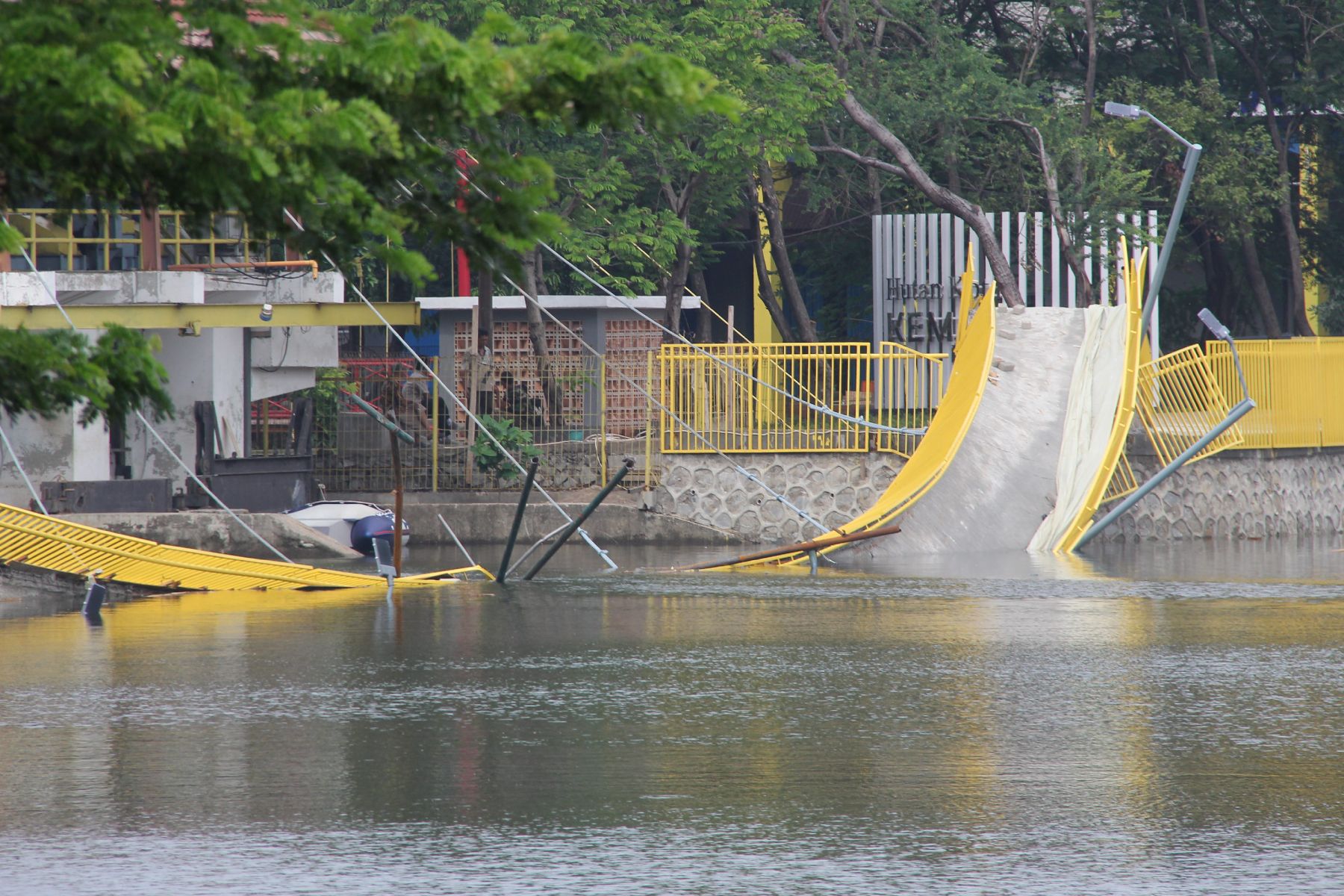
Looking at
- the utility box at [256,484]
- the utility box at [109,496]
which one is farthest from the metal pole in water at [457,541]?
the utility box at [109,496]

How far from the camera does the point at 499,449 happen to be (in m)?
27.1

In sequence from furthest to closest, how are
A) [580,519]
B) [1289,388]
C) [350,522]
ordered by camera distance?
[1289,388] < [350,522] < [580,519]

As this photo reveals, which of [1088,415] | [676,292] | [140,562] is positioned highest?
[676,292]

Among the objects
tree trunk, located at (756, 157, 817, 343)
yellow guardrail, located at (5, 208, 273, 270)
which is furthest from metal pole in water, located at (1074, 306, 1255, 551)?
yellow guardrail, located at (5, 208, 273, 270)

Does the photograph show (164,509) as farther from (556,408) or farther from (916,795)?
(916,795)

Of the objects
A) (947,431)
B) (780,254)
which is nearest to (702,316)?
(780,254)

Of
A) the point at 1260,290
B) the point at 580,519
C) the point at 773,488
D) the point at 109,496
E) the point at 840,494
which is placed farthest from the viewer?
the point at 1260,290

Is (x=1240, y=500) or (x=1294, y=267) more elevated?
(x=1294, y=267)

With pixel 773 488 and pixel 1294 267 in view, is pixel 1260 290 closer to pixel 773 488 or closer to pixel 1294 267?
pixel 1294 267

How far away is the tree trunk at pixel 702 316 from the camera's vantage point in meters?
37.8

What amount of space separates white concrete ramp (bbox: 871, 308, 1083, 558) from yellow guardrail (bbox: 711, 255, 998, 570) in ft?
0.58

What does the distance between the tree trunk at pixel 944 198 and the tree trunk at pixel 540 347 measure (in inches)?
246

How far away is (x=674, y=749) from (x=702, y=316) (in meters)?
29.0

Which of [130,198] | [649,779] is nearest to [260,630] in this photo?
[649,779]
